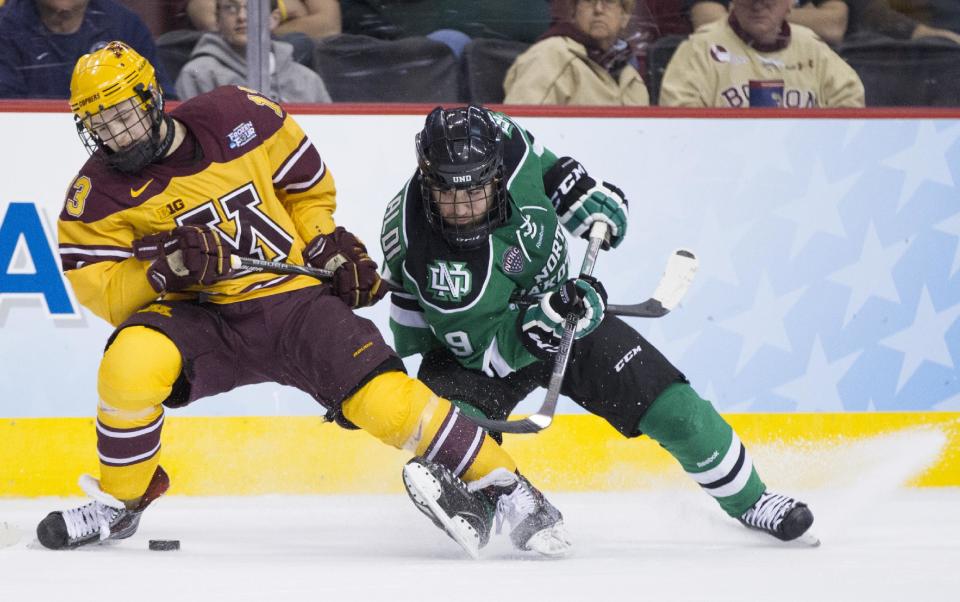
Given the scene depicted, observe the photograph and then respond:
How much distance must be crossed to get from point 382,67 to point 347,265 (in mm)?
1062

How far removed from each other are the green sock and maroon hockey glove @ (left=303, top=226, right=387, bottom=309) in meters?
0.69

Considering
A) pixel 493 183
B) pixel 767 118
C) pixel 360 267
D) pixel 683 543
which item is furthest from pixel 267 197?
pixel 767 118

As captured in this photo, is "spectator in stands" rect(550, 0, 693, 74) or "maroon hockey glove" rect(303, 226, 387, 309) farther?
"spectator in stands" rect(550, 0, 693, 74)

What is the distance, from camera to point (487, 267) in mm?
2855

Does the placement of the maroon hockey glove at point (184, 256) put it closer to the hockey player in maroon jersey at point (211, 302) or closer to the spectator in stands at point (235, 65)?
the hockey player in maroon jersey at point (211, 302)

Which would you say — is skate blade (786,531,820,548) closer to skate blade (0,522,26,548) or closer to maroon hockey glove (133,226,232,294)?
maroon hockey glove (133,226,232,294)

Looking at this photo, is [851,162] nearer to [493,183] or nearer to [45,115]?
[493,183]

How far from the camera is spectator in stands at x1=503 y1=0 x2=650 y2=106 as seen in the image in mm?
3822

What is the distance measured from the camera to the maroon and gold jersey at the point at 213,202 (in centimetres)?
281

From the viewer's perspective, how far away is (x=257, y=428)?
147 inches

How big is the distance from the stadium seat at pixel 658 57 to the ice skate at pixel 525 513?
60.1 inches

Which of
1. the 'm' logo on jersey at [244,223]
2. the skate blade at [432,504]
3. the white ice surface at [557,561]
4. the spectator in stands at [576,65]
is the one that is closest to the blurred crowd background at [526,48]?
the spectator in stands at [576,65]

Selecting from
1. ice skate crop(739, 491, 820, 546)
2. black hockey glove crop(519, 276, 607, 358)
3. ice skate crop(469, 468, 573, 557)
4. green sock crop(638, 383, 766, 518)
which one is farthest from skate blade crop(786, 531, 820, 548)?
black hockey glove crop(519, 276, 607, 358)

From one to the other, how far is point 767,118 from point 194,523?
6.59ft
